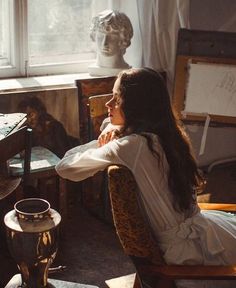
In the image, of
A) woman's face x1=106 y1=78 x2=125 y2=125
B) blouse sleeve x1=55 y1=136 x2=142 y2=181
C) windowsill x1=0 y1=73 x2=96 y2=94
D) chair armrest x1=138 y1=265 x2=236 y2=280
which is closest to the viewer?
chair armrest x1=138 y1=265 x2=236 y2=280

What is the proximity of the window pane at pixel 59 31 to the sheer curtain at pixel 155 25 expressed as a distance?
132 mm

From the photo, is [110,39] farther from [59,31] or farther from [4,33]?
[4,33]

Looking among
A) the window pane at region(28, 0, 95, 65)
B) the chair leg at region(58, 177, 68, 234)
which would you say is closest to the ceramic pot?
the chair leg at region(58, 177, 68, 234)

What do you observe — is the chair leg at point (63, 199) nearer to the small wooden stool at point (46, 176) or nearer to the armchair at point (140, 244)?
the small wooden stool at point (46, 176)

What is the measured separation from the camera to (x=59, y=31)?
3262 mm

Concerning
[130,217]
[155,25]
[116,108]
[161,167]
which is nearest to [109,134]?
[116,108]

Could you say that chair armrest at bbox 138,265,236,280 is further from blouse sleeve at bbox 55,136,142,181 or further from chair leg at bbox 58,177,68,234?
chair leg at bbox 58,177,68,234

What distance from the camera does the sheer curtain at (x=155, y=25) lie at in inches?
124

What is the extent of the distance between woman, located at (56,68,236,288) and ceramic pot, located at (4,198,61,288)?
19cm

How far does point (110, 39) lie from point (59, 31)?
35 centimetres

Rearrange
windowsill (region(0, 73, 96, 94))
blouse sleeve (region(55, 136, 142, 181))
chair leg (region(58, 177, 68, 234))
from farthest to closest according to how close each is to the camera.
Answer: windowsill (region(0, 73, 96, 94)) → chair leg (region(58, 177, 68, 234)) → blouse sleeve (region(55, 136, 142, 181))

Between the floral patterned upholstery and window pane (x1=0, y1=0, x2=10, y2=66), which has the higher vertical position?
window pane (x1=0, y1=0, x2=10, y2=66)

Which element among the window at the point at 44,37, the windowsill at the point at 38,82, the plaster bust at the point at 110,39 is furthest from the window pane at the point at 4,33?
the plaster bust at the point at 110,39

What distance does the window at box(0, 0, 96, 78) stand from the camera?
306 cm
